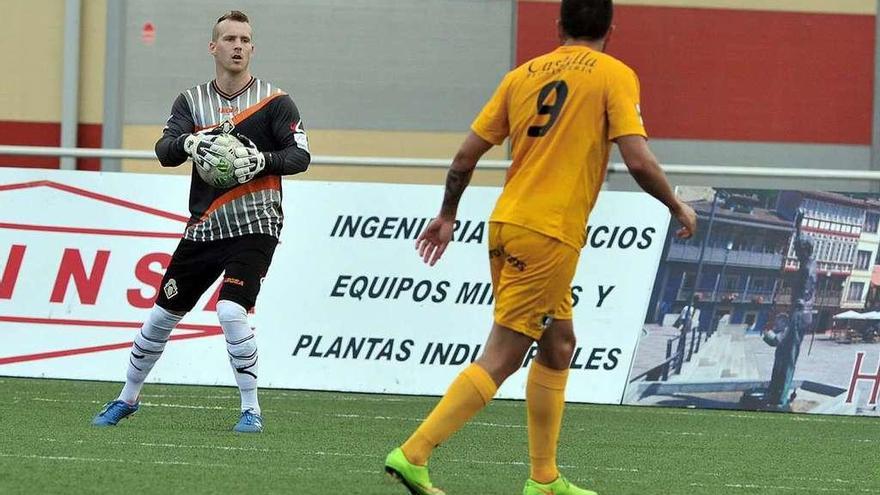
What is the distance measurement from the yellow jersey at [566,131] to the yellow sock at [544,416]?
1.75 ft

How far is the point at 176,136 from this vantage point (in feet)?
26.9

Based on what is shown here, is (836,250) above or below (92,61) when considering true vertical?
above

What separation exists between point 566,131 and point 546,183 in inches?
7.5

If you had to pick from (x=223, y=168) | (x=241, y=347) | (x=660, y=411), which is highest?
(x=223, y=168)

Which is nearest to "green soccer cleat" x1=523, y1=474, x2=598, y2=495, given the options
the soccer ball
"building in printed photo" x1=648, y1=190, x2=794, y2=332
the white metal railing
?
the soccer ball

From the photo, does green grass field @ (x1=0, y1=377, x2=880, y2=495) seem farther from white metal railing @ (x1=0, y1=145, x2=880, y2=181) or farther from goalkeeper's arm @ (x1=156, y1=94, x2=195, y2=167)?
white metal railing @ (x1=0, y1=145, x2=880, y2=181)

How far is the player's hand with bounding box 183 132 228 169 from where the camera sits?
7.91 metres

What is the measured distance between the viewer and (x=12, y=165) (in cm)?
1197

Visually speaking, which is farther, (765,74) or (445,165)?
(765,74)

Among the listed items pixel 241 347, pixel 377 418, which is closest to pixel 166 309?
pixel 241 347

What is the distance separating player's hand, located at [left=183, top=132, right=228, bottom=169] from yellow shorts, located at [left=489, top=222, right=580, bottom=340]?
7.90 feet

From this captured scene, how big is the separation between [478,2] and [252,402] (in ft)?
29.9

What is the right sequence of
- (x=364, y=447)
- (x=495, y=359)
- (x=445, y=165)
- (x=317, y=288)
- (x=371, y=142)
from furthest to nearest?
(x=371, y=142)
(x=445, y=165)
(x=317, y=288)
(x=364, y=447)
(x=495, y=359)

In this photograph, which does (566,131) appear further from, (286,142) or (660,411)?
(660,411)
